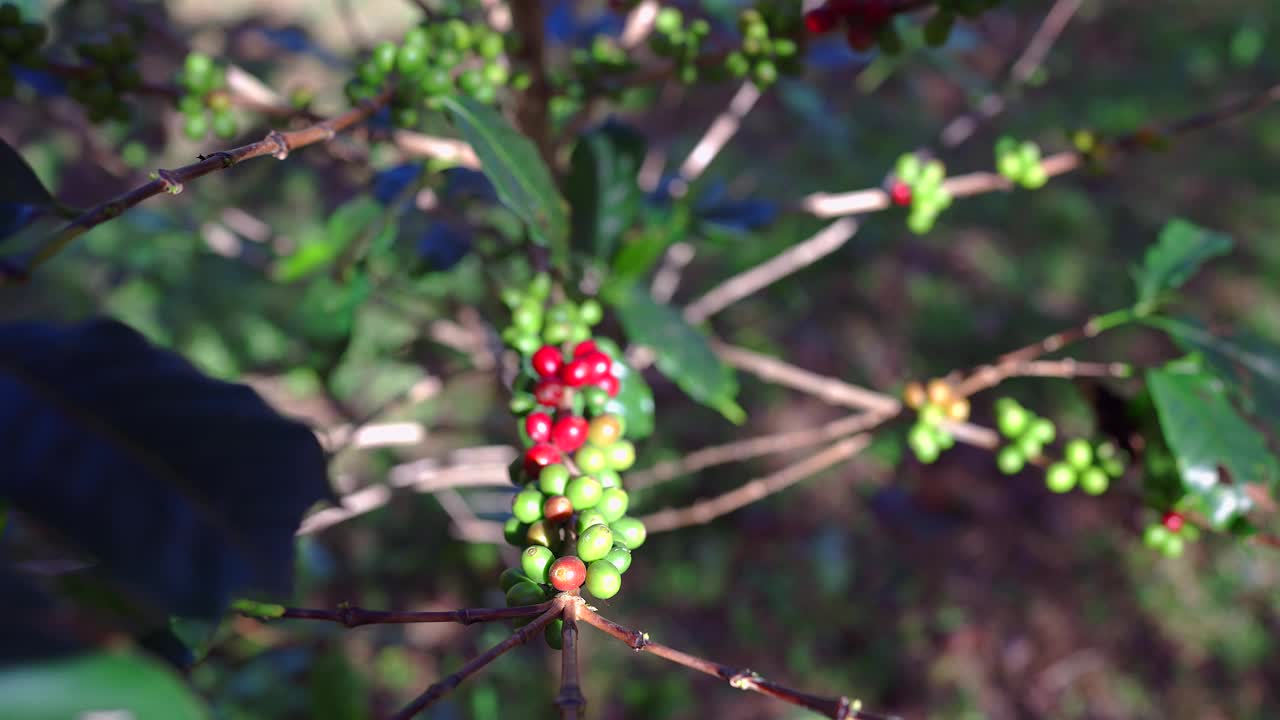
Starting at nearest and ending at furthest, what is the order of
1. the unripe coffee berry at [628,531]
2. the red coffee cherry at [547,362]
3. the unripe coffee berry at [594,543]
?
the unripe coffee berry at [594,543] < the unripe coffee berry at [628,531] < the red coffee cherry at [547,362]

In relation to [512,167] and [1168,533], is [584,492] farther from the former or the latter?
[1168,533]

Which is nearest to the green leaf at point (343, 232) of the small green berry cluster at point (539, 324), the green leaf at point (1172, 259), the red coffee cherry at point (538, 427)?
the small green berry cluster at point (539, 324)

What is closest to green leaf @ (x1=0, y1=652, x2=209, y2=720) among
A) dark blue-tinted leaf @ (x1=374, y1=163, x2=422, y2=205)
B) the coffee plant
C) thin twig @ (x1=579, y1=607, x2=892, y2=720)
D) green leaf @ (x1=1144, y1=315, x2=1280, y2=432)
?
the coffee plant

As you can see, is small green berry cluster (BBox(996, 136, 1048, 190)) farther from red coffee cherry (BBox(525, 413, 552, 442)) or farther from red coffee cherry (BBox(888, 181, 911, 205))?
red coffee cherry (BBox(525, 413, 552, 442))

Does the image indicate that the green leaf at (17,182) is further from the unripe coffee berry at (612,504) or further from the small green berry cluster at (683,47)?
the small green berry cluster at (683,47)

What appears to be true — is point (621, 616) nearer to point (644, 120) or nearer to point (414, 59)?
point (414, 59)

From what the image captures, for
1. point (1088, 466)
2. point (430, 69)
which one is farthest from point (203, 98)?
point (1088, 466)

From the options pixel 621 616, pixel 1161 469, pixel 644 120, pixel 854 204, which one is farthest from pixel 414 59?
pixel 644 120
